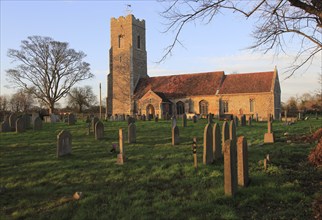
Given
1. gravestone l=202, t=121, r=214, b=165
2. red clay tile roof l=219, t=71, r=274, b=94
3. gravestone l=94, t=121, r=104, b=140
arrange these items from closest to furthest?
gravestone l=202, t=121, r=214, b=165, gravestone l=94, t=121, r=104, b=140, red clay tile roof l=219, t=71, r=274, b=94

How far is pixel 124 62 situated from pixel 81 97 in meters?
15.0

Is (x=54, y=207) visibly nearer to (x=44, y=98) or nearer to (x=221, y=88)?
(x=221, y=88)

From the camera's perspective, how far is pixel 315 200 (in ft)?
17.2

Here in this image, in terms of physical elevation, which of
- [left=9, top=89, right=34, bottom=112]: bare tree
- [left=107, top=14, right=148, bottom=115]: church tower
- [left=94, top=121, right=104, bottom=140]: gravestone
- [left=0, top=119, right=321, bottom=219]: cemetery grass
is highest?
[left=107, top=14, right=148, bottom=115]: church tower

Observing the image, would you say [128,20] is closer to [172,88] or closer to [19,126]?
[172,88]

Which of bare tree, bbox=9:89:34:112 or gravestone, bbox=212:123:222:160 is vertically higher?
bare tree, bbox=9:89:34:112

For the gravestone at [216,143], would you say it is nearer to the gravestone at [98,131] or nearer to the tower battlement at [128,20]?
the gravestone at [98,131]

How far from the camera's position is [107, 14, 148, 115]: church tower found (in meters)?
44.8

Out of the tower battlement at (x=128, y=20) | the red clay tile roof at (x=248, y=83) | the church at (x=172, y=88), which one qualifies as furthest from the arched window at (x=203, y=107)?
the tower battlement at (x=128, y=20)

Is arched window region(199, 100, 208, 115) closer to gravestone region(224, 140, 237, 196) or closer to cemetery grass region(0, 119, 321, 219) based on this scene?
cemetery grass region(0, 119, 321, 219)

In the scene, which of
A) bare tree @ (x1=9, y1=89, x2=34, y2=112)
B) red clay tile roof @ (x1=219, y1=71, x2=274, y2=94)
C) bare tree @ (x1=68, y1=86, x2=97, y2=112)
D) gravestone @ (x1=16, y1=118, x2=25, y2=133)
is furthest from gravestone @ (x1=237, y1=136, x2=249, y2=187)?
bare tree @ (x1=9, y1=89, x2=34, y2=112)

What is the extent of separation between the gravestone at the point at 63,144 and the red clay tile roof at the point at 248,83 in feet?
99.0

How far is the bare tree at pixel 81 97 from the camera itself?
2220 inches

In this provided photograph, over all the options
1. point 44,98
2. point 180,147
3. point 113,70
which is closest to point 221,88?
point 113,70
